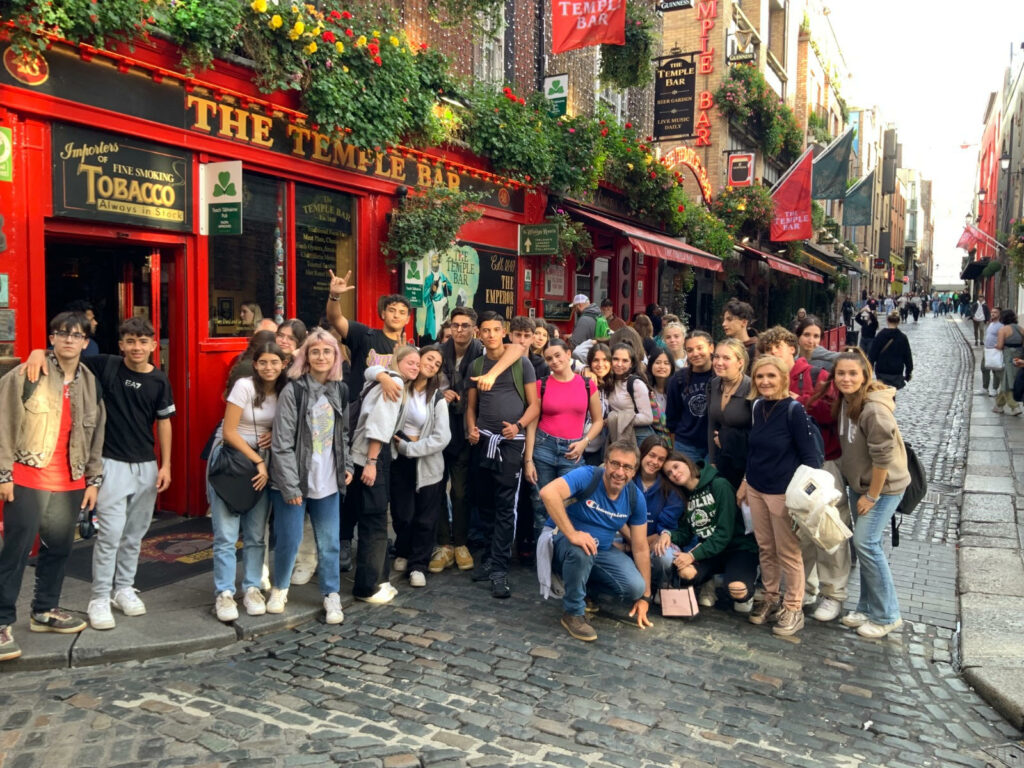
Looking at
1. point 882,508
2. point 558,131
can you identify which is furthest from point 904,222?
point 882,508

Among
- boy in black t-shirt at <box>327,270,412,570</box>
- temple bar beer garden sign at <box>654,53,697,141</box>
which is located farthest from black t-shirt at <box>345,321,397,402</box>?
temple bar beer garden sign at <box>654,53,697,141</box>

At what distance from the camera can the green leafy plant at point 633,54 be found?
1233cm

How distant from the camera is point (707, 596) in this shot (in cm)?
552

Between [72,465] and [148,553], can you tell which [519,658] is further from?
[148,553]

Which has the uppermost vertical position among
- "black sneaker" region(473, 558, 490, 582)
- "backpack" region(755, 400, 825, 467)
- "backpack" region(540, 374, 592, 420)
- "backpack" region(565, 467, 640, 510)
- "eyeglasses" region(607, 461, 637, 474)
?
"backpack" region(540, 374, 592, 420)

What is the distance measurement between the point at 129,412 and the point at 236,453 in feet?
2.17

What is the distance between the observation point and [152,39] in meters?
6.61

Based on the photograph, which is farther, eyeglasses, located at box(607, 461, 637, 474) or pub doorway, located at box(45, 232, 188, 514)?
pub doorway, located at box(45, 232, 188, 514)

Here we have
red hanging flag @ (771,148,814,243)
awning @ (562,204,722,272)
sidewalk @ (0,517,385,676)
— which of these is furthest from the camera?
red hanging flag @ (771,148,814,243)

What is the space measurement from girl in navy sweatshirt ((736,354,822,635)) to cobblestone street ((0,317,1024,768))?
0.20m

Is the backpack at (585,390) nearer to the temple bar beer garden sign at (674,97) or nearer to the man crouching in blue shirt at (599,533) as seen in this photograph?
the man crouching in blue shirt at (599,533)

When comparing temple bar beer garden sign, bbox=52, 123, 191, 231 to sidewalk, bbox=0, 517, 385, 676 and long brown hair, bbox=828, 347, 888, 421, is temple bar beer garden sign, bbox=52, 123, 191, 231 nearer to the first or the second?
sidewalk, bbox=0, 517, 385, 676

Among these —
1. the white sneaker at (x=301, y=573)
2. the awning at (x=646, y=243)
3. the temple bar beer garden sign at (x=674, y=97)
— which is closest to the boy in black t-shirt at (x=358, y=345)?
the white sneaker at (x=301, y=573)

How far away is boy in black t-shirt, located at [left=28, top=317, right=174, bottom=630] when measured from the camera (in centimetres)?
475
